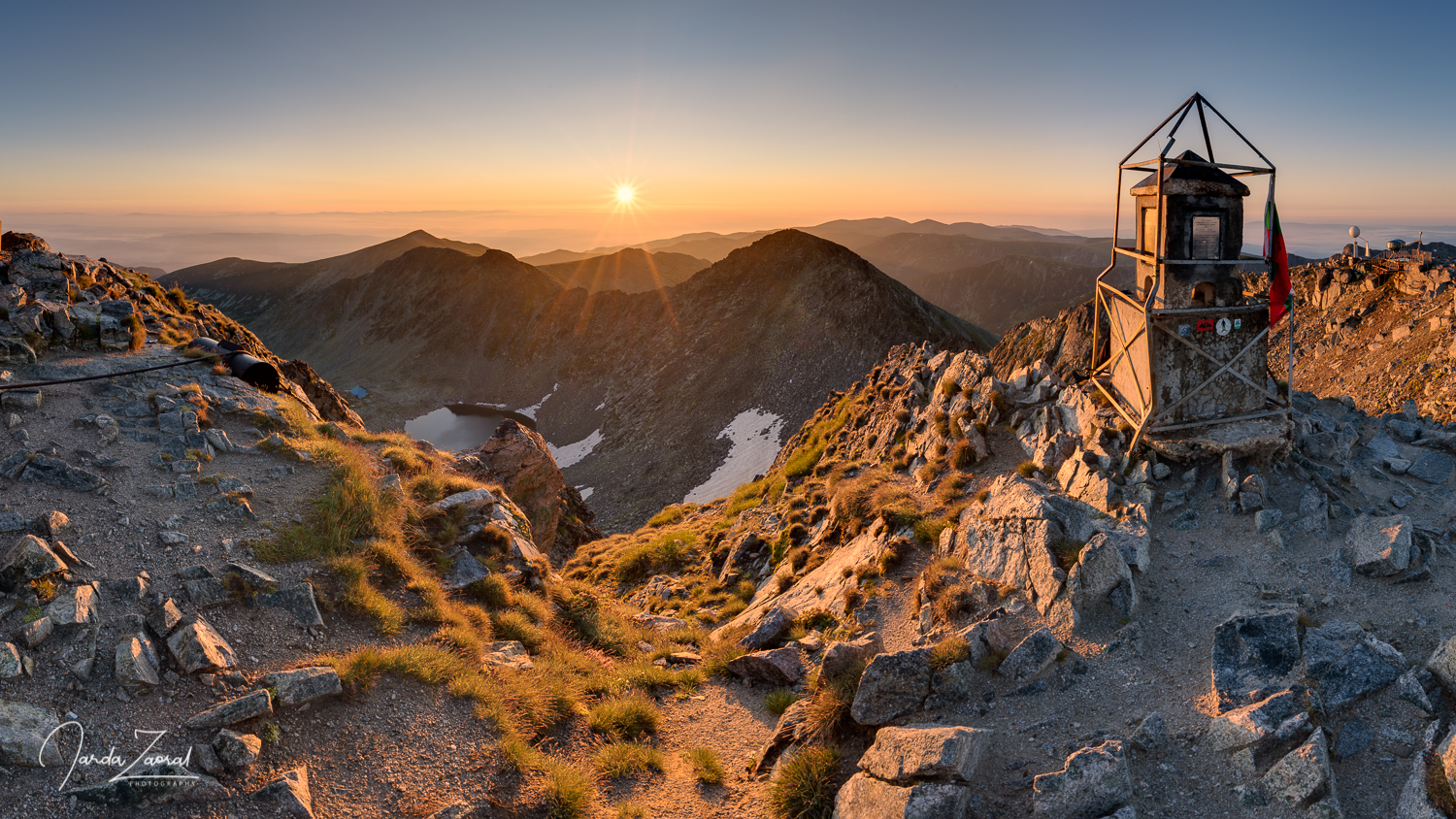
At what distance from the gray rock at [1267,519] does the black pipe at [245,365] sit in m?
24.7

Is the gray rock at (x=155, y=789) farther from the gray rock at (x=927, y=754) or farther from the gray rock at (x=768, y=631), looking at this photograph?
the gray rock at (x=768, y=631)

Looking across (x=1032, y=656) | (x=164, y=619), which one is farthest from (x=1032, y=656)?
(x=164, y=619)

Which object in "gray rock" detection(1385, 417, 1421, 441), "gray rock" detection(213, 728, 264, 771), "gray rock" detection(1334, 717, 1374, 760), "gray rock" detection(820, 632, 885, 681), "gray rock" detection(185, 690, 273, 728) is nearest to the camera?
"gray rock" detection(1334, 717, 1374, 760)

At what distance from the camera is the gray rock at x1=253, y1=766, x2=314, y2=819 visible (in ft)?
25.5

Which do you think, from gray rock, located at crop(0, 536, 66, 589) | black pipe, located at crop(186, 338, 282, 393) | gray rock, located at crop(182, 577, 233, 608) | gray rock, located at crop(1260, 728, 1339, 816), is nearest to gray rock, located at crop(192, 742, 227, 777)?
gray rock, located at crop(182, 577, 233, 608)

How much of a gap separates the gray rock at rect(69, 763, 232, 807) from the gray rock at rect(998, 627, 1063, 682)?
33.9ft

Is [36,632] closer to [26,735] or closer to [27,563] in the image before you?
[27,563]

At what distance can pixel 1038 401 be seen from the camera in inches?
615

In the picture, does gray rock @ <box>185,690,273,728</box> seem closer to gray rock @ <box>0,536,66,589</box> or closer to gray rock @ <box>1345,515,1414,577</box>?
gray rock @ <box>0,536,66,589</box>

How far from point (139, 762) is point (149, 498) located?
7083 millimetres

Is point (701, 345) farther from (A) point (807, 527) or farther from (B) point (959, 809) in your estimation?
(B) point (959, 809)

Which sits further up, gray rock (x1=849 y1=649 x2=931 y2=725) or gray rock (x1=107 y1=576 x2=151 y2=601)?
gray rock (x1=107 y1=576 x2=151 y2=601)

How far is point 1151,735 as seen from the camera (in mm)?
7684

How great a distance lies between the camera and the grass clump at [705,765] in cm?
998
